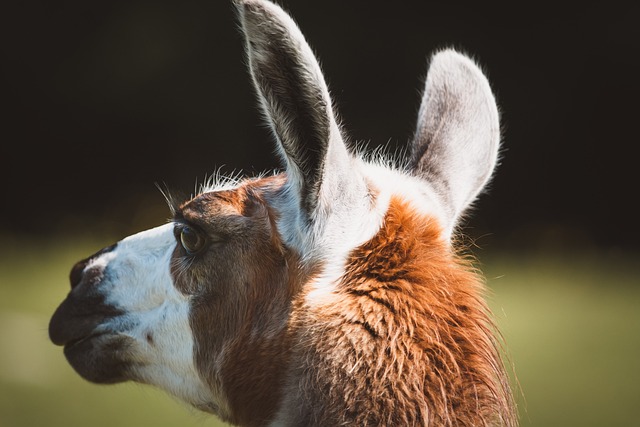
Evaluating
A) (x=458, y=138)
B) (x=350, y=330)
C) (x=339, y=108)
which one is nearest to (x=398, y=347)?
(x=350, y=330)

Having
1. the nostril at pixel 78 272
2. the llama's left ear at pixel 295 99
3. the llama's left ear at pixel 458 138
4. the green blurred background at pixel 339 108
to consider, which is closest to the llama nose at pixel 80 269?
A: the nostril at pixel 78 272

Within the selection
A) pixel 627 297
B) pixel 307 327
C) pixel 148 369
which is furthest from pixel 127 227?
pixel 307 327

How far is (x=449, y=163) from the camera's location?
8.54 ft

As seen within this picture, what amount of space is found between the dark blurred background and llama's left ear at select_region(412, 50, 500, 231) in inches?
264

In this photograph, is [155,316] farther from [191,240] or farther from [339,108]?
[339,108]

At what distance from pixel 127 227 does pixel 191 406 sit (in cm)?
671

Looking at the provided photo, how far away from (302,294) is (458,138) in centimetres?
86

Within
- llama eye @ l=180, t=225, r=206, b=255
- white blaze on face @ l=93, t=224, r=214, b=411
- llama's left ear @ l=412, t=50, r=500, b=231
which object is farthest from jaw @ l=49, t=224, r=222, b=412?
llama's left ear @ l=412, t=50, r=500, b=231

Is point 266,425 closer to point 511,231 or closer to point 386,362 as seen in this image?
point 386,362

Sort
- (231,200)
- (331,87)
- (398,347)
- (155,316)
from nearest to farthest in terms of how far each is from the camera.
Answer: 1. (398,347)
2. (231,200)
3. (155,316)
4. (331,87)

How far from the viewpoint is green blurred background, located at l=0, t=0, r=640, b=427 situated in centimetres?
946

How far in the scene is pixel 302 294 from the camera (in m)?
2.06

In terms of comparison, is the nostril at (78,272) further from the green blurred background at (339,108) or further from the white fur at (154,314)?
the green blurred background at (339,108)

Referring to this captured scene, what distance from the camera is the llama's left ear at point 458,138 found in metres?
2.59
